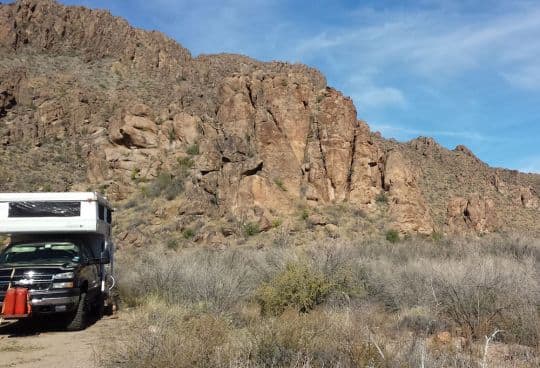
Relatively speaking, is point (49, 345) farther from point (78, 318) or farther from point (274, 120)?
point (274, 120)

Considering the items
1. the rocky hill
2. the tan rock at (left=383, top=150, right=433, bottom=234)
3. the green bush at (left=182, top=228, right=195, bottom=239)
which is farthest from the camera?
the tan rock at (left=383, top=150, right=433, bottom=234)

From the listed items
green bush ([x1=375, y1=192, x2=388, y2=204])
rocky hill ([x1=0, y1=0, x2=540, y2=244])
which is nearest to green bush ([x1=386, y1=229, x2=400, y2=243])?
rocky hill ([x1=0, y1=0, x2=540, y2=244])

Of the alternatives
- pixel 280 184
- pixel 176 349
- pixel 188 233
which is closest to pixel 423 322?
pixel 176 349

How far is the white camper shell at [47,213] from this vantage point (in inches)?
463

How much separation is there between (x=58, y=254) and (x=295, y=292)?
554cm

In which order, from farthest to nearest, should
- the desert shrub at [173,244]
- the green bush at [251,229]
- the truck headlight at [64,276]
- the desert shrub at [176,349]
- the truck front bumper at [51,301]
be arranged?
the green bush at [251,229] < the desert shrub at [173,244] < the truck headlight at [64,276] < the truck front bumper at [51,301] < the desert shrub at [176,349]

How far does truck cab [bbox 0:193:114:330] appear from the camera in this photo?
1016 centimetres

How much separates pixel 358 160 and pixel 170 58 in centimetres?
4259

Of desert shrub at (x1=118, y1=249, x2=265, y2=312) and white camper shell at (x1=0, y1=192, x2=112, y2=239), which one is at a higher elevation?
white camper shell at (x1=0, y1=192, x2=112, y2=239)

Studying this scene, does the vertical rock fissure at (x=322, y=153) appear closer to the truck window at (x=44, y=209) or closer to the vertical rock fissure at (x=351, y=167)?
Result: the vertical rock fissure at (x=351, y=167)

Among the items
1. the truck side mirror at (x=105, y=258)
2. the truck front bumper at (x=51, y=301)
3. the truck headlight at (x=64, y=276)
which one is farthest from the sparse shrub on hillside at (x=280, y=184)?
the truck front bumper at (x=51, y=301)

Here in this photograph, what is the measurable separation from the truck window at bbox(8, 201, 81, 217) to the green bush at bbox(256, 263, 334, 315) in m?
4.89

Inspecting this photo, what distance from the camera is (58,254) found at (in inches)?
454

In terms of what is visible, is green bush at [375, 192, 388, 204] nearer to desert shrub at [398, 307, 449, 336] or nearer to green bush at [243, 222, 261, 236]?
green bush at [243, 222, 261, 236]
